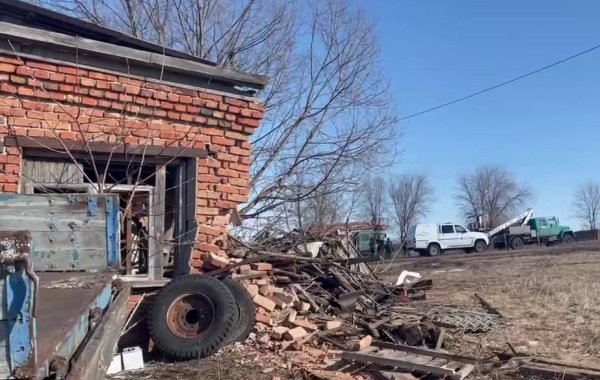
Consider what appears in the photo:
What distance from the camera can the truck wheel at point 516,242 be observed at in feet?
148

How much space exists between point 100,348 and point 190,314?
443cm

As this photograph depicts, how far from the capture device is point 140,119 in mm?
7656

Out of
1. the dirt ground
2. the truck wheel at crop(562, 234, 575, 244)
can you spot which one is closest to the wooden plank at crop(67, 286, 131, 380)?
the dirt ground

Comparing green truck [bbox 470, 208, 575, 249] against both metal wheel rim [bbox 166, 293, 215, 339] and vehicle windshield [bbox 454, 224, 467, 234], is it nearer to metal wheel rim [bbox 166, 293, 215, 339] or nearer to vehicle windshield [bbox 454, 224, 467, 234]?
vehicle windshield [bbox 454, 224, 467, 234]

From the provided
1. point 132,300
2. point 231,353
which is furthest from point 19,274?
point 132,300

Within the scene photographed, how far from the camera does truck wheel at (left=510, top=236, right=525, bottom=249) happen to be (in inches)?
1778

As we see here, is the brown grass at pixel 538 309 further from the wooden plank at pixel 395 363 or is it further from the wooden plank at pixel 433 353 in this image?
the wooden plank at pixel 395 363

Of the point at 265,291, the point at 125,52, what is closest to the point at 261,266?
the point at 265,291

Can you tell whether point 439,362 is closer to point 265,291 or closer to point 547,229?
point 265,291

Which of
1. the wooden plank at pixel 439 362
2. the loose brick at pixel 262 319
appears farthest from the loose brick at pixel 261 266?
the wooden plank at pixel 439 362

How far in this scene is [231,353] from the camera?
690cm

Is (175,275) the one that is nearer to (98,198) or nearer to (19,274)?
(98,198)

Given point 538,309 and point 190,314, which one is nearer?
point 190,314

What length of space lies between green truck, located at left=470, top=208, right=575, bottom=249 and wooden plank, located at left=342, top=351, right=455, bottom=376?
135ft
